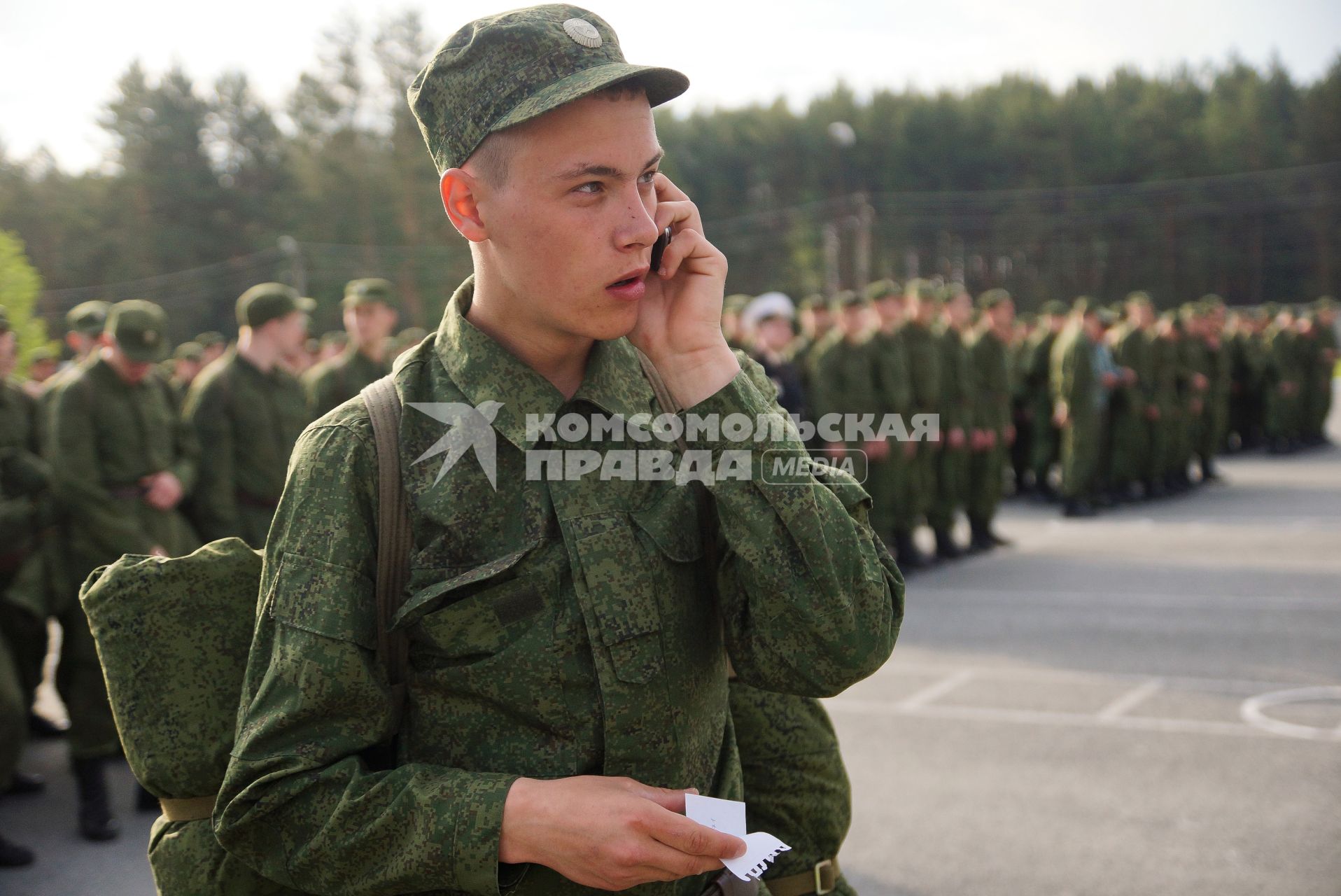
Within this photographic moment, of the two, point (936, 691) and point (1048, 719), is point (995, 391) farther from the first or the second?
point (1048, 719)

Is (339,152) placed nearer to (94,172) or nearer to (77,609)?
(94,172)

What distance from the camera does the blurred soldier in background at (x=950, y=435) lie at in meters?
11.1

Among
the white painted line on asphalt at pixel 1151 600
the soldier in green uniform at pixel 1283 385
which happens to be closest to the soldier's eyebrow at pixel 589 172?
the white painted line on asphalt at pixel 1151 600

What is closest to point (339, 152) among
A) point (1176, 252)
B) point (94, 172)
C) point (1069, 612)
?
point (94, 172)

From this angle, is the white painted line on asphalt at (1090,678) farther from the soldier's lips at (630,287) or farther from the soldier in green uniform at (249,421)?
the soldier's lips at (630,287)

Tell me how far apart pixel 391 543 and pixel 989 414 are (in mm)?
11049

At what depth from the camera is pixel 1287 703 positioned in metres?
5.98

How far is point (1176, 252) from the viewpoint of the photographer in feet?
191

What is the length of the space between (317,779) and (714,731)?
56cm

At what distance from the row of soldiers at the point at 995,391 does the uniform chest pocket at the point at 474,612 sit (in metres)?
5.55

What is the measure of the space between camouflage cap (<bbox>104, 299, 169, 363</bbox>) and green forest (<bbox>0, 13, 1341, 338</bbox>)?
28779 millimetres

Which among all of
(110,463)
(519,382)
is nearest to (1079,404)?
(110,463)

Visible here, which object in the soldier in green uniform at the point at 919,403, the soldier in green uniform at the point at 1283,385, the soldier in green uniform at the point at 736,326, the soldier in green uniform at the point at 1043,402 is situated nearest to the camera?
the soldier in green uniform at the point at 736,326

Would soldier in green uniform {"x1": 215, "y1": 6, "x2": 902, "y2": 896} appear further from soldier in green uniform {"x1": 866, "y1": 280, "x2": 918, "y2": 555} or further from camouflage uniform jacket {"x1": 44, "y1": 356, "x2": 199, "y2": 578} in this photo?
soldier in green uniform {"x1": 866, "y1": 280, "x2": 918, "y2": 555}
